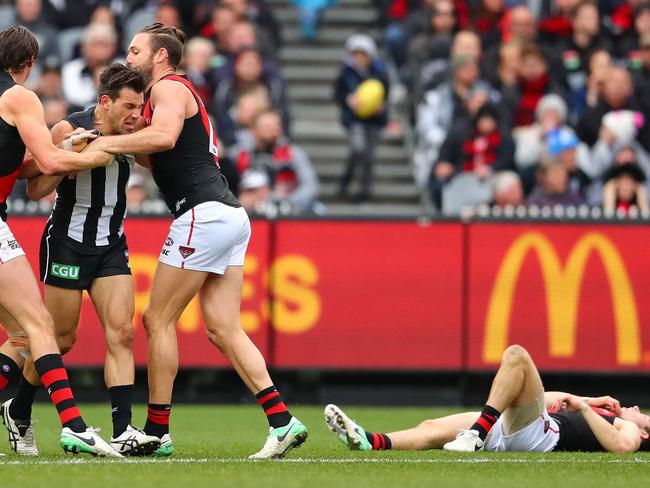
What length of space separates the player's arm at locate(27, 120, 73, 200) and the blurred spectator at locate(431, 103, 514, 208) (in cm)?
785

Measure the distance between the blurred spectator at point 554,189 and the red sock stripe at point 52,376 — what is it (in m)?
7.91

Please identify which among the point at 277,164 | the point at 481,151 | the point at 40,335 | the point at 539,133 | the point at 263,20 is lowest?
the point at 40,335

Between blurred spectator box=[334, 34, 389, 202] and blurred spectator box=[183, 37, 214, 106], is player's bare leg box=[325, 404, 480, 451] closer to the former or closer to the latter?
blurred spectator box=[334, 34, 389, 202]

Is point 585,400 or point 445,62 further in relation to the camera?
point 445,62

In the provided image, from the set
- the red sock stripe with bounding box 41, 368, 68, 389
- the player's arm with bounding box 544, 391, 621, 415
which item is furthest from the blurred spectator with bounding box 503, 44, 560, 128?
the red sock stripe with bounding box 41, 368, 68, 389

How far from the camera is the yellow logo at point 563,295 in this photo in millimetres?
14906

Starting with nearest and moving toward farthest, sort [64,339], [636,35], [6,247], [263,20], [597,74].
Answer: [6,247] < [64,339] < [597,74] < [636,35] < [263,20]

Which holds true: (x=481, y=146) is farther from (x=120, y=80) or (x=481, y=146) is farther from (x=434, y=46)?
(x=120, y=80)

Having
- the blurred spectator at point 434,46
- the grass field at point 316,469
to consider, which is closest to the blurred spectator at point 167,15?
the blurred spectator at point 434,46

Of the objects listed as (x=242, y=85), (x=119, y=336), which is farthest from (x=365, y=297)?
(x=119, y=336)

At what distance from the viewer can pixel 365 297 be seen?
15016 millimetres

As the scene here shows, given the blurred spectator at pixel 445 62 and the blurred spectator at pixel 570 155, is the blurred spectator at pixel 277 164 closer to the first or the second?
the blurred spectator at pixel 445 62

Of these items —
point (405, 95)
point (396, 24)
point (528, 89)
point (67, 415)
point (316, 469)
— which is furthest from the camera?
point (396, 24)

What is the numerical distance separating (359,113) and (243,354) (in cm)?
867
